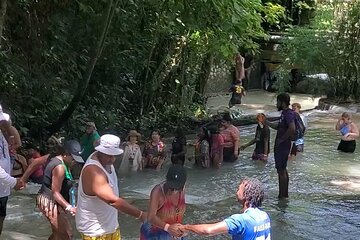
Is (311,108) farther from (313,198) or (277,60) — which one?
(313,198)

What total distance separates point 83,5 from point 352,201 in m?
5.84

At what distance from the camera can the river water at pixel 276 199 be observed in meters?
8.41

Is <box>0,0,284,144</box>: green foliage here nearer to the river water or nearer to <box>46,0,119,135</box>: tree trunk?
<box>46,0,119,135</box>: tree trunk

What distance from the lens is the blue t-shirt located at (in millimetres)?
4582

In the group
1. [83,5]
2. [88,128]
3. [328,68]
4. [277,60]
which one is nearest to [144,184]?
[88,128]

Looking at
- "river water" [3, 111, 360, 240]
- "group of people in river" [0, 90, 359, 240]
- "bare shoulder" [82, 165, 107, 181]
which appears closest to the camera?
"group of people in river" [0, 90, 359, 240]

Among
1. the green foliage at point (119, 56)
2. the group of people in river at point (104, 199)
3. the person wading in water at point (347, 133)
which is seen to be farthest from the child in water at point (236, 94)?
the group of people in river at point (104, 199)

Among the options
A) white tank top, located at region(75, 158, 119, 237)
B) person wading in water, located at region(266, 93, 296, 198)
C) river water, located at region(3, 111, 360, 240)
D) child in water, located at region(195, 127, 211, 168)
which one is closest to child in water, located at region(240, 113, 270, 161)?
river water, located at region(3, 111, 360, 240)

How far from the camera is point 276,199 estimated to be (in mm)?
10008

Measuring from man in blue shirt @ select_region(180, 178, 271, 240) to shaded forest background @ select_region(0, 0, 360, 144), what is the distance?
17.1 ft

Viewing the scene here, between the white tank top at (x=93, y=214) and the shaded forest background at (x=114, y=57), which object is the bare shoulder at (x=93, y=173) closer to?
the white tank top at (x=93, y=214)

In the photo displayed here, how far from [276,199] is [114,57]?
615 cm

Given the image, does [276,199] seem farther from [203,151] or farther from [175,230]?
[175,230]

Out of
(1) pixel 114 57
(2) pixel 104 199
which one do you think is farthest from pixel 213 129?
(2) pixel 104 199
